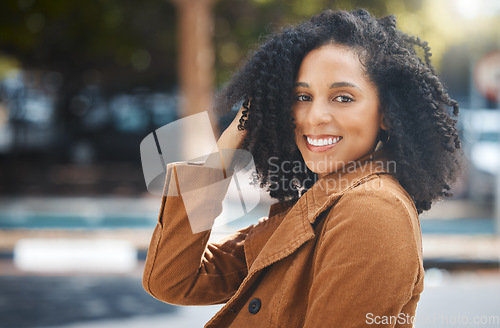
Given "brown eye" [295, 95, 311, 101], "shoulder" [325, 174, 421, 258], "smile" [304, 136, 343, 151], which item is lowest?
"shoulder" [325, 174, 421, 258]

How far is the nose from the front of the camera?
61.1 inches

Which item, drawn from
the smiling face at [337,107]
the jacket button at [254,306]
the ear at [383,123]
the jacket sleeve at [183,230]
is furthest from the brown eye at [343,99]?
the jacket button at [254,306]

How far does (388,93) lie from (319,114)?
0.20 metres

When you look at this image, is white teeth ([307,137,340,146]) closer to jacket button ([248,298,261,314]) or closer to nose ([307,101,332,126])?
nose ([307,101,332,126])

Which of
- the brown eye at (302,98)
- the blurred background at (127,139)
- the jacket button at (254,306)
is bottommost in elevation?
the jacket button at (254,306)

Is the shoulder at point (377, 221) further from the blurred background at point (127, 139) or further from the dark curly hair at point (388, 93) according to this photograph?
the blurred background at point (127, 139)

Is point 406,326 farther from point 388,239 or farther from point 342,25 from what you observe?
point 342,25

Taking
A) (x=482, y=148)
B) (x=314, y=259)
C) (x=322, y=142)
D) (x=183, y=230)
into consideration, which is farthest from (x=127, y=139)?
(x=314, y=259)

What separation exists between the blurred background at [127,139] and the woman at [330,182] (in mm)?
267

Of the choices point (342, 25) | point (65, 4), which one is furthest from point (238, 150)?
point (65, 4)

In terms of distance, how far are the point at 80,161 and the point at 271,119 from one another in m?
17.0

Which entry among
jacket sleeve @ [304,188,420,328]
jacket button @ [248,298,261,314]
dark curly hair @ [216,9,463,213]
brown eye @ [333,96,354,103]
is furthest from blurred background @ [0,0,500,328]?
jacket sleeve @ [304,188,420,328]

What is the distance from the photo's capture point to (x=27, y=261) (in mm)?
7418

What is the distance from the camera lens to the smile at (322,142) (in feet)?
5.17
